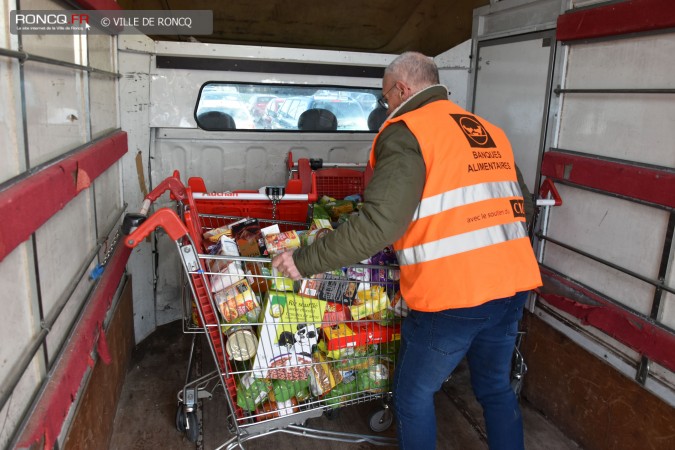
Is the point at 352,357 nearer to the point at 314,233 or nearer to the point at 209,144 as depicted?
the point at 314,233

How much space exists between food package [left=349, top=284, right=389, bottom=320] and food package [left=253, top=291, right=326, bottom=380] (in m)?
0.17

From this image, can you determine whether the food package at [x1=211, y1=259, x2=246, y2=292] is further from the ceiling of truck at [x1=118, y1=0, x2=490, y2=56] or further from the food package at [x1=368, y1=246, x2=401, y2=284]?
the ceiling of truck at [x1=118, y1=0, x2=490, y2=56]

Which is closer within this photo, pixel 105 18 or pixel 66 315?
pixel 66 315

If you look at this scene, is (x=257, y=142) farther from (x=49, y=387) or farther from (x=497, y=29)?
(x=49, y=387)

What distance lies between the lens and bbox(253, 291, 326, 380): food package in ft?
8.17

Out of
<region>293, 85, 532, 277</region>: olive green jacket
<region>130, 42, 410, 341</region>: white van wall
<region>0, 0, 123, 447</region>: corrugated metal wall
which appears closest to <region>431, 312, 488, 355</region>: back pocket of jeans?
<region>293, 85, 532, 277</region>: olive green jacket

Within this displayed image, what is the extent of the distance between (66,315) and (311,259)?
1.06 meters

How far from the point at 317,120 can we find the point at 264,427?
2.66 meters

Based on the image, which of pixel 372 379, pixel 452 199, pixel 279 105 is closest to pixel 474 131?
pixel 452 199

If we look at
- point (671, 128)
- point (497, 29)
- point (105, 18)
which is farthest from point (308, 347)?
point (497, 29)

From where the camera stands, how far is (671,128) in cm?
238

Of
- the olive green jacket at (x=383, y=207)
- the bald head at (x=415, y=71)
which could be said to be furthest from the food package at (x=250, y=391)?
the bald head at (x=415, y=71)

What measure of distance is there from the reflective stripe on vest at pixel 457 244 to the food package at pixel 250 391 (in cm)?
99

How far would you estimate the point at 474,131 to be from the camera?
223cm
